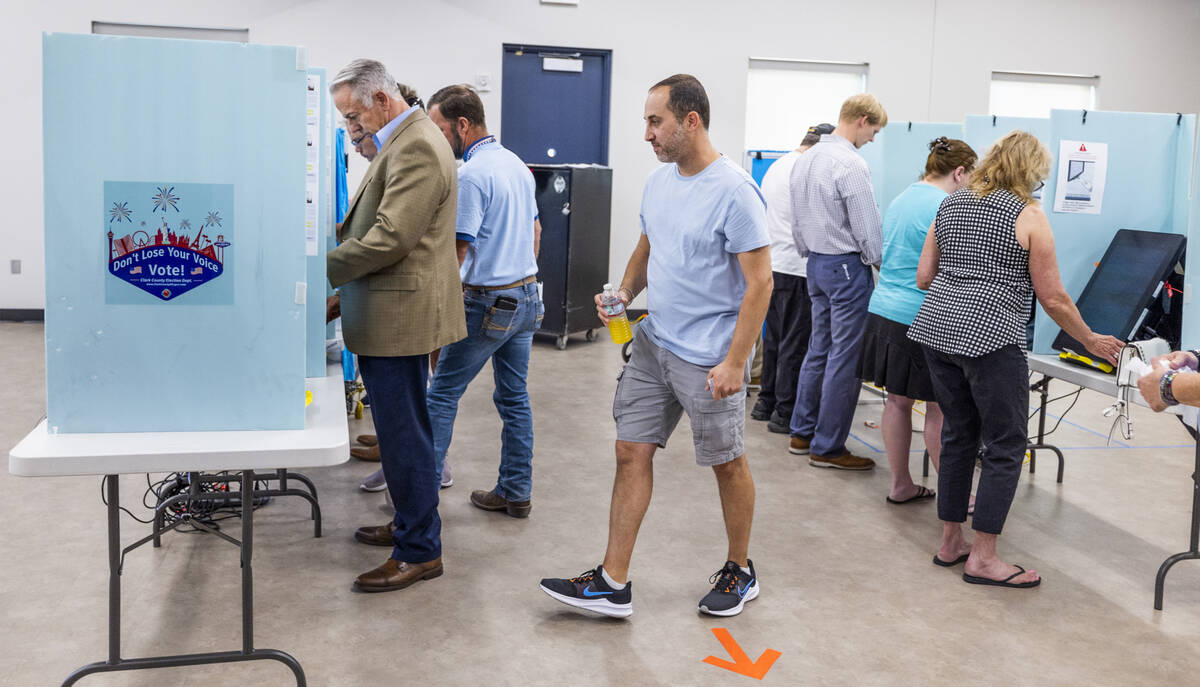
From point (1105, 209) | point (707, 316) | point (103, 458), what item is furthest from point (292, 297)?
point (1105, 209)

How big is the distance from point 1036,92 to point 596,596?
26.9ft

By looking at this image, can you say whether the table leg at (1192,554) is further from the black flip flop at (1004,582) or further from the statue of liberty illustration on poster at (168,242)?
the statue of liberty illustration on poster at (168,242)

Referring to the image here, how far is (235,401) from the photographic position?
2100 millimetres

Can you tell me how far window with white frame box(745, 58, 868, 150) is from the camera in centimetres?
891

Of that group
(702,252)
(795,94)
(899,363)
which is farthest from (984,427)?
(795,94)

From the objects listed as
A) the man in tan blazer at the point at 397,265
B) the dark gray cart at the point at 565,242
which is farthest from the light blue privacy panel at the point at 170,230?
the dark gray cart at the point at 565,242

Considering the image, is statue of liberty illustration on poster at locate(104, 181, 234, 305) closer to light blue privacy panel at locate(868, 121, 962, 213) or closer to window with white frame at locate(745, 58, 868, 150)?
light blue privacy panel at locate(868, 121, 962, 213)

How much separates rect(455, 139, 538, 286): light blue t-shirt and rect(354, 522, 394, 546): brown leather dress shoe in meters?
0.87

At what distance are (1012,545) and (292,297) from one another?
2.66 meters

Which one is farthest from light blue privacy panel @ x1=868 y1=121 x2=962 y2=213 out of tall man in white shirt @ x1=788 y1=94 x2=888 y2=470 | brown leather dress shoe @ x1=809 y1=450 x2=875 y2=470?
brown leather dress shoe @ x1=809 y1=450 x2=875 y2=470

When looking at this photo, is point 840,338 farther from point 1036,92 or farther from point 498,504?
point 1036,92

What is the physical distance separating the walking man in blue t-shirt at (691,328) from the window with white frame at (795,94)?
643 centimetres

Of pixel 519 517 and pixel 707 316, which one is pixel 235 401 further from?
pixel 519 517

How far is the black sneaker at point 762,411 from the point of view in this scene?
5309 mm
